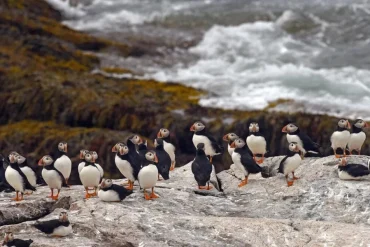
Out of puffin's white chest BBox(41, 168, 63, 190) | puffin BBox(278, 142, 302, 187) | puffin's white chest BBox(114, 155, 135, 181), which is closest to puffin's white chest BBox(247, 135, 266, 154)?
puffin BBox(278, 142, 302, 187)

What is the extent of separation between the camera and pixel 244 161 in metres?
15.3

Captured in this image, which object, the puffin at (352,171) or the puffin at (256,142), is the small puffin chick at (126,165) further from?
the puffin at (352,171)

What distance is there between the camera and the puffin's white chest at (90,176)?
1462cm

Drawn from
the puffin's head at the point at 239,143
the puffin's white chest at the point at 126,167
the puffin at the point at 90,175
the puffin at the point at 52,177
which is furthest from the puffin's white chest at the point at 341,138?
the puffin at the point at 52,177

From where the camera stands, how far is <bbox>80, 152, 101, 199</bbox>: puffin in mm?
14617

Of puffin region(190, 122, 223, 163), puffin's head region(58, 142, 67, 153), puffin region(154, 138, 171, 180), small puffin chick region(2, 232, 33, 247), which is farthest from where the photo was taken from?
puffin region(190, 122, 223, 163)

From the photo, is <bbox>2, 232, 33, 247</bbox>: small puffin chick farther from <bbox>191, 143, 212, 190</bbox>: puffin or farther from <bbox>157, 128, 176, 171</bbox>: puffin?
<bbox>157, 128, 176, 171</bbox>: puffin

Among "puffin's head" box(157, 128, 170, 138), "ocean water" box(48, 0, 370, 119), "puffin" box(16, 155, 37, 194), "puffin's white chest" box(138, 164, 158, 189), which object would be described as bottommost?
"puffin's white chest" box(138, 164, 158, 189)

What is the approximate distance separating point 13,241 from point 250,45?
29.0 m

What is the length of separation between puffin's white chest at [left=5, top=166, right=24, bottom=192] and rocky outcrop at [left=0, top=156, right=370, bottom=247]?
11.8 inches

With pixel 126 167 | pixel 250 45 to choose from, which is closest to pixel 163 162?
pixel 126 167

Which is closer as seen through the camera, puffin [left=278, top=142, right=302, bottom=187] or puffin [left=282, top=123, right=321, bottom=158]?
puffin [left=278, top=142, right=302, bottom=187]

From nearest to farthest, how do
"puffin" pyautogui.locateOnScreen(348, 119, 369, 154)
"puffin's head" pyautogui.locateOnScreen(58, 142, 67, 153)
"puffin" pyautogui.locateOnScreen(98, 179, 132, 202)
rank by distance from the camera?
"puffin" pyautogui.locateOnScreen(98, 179, 132, 202) < "puffin's head" pyautogui.locateOnScreen(58, 142, 67, 153) < "puffin" pyautogui.locateOnScreen(348, 119, 369, 154)

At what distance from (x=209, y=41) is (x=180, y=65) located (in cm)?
569
